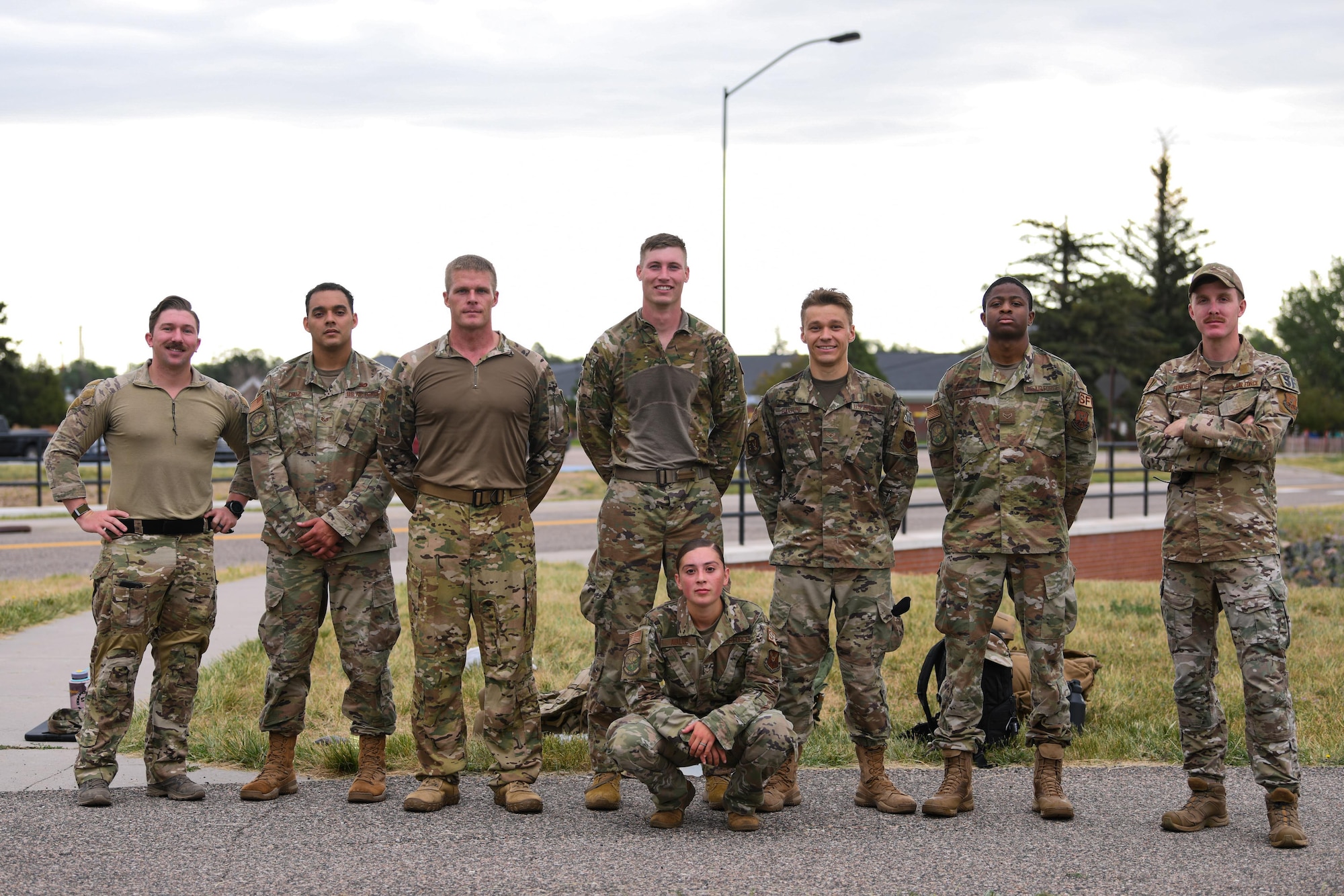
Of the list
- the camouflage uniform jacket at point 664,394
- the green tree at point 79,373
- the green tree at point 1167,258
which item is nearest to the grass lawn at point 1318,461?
the green tree at point 1167,258

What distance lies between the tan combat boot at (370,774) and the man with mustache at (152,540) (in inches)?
27.0

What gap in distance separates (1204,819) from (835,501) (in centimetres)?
199

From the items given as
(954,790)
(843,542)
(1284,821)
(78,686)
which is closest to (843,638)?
(843,542)

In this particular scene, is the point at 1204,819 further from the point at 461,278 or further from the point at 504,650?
the point at 461,278

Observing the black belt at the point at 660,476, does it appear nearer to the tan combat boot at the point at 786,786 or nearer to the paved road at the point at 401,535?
the tan combat boot at the point at 786,786

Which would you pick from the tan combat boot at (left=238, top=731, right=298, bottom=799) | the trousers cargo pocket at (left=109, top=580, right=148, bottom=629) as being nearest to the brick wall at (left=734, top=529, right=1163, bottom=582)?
the tan combat boot at (left=238, top=731, right=298, bottom=799)

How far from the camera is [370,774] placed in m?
5.50

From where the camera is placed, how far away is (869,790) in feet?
17.8

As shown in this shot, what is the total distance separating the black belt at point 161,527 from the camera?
549cm

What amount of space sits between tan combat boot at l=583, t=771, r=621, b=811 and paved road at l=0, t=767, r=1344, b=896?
0.06 metres

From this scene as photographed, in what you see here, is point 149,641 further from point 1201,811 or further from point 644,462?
point 1201,811

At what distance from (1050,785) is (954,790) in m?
0.40

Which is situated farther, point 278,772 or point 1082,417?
point 278,772

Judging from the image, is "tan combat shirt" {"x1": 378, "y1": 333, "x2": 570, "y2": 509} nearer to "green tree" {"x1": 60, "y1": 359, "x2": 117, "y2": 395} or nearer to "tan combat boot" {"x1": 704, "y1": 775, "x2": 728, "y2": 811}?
"tan combat boot" {"x1": 704, "y1": 775, "x2": 728, "y2": 811}
